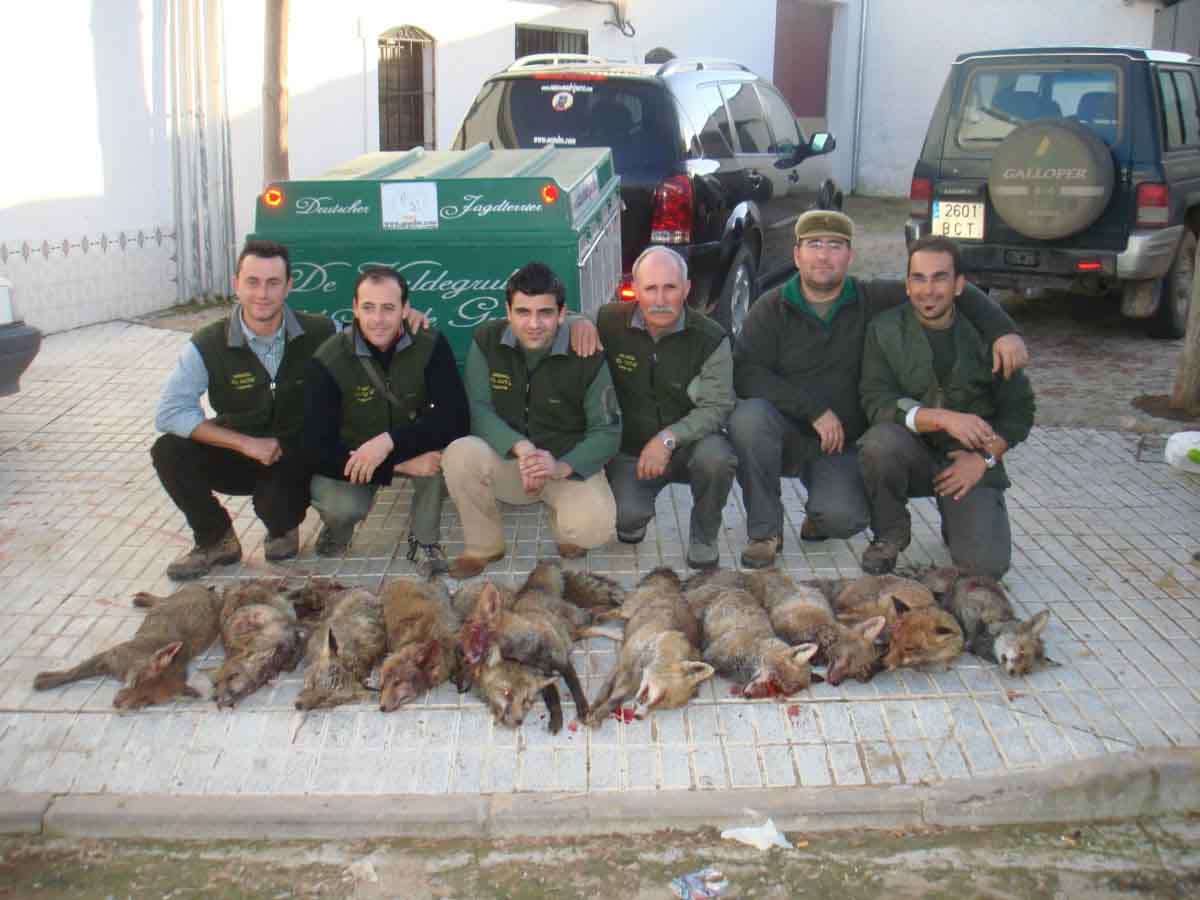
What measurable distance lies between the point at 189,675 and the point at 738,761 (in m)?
2.21

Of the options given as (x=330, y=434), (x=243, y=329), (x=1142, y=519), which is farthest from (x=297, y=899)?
(x=1142, y=519)

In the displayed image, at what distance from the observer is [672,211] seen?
8.80 metres

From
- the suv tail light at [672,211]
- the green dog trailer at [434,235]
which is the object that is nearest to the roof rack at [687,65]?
the suv tail light at [672,211]

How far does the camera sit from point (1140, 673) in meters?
4.79

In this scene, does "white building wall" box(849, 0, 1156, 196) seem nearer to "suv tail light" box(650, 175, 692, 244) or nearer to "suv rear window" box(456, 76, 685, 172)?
"suv rear window" box(456, 76, 685, 172)

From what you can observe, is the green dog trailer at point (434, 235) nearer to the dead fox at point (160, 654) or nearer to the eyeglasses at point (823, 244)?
the eyeglasses at point (823, 244)

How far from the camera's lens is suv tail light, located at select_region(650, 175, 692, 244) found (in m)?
8.78

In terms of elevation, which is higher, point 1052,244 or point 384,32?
point 384,32

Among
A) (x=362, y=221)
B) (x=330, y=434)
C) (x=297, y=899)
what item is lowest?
(x=297, y=899)

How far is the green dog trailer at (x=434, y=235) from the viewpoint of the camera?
20.2 feet

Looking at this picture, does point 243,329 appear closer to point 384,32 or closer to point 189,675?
point 189,675

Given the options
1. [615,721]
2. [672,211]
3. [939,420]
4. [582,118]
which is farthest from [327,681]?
[582,118]

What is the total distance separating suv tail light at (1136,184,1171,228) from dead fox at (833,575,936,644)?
5.97 metres

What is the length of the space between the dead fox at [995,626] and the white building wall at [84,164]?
842cm
